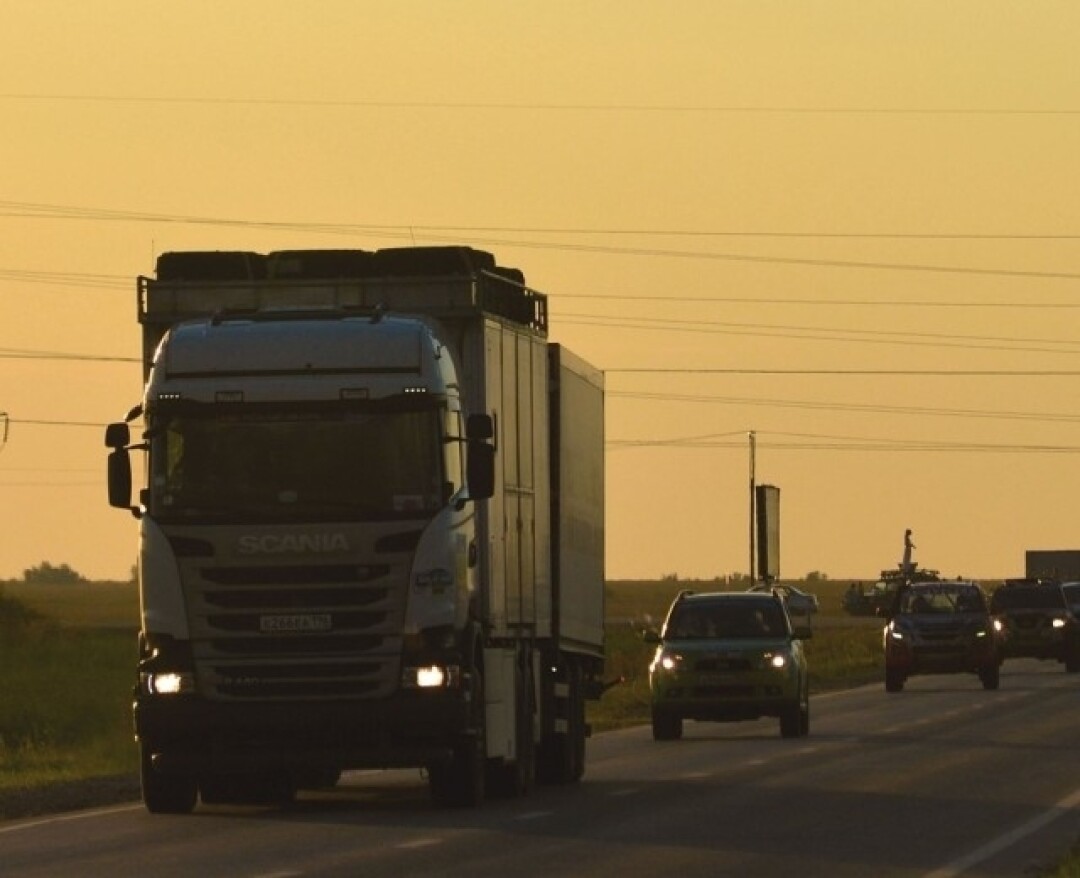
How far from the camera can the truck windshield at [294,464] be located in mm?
25141

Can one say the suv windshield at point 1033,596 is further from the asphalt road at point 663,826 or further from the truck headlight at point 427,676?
the truck headlight at point 427,676

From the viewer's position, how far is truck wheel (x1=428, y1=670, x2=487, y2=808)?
85.6 ft

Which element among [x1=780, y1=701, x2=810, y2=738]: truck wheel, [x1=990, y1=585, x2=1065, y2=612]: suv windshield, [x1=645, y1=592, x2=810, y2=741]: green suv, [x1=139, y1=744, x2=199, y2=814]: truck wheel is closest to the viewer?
[x1=139, y1=744, x2=199, y2=814]: truck wheel

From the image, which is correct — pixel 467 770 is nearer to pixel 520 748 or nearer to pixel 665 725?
pixel 520 748

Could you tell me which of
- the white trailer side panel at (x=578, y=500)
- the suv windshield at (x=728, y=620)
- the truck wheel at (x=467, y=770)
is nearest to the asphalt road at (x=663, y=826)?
the truck wheel at (x=467, y=770)

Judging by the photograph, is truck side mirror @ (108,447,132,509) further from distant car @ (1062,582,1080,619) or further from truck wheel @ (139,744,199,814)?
distant car @ (1062,582,1080,619)

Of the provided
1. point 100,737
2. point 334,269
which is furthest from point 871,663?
point 334,269

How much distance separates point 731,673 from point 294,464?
17564 mm

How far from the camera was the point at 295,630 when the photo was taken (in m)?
25.3

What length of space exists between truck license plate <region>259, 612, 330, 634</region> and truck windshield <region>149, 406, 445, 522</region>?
0.78 m

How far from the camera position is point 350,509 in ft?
82.3

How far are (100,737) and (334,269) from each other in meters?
18.5

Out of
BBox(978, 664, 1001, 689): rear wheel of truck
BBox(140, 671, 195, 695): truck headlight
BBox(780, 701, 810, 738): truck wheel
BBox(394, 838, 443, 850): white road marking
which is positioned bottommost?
BBox(978, 664, 1001, 689): rear wheel of truck

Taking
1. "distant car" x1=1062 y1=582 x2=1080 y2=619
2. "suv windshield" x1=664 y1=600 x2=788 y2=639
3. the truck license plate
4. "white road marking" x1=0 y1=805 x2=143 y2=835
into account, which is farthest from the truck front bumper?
"distant car" x1=1062 y1=582 x2=1080 y2=619
